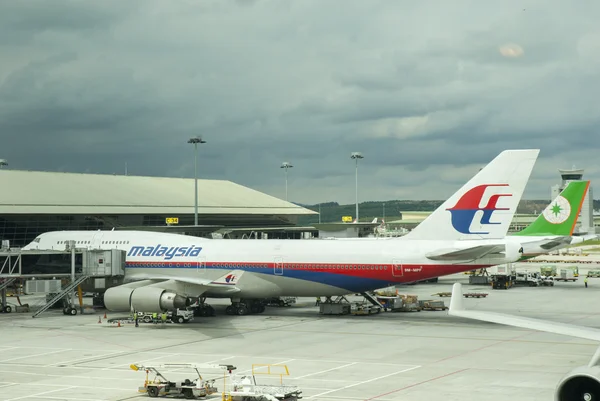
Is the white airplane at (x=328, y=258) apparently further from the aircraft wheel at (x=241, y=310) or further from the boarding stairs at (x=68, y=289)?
the boarding stairs at (x=68, y=289)

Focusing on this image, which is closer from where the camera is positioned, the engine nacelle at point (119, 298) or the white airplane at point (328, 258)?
the white airplane at point (328, 258)

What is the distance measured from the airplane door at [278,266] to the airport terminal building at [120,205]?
98.9 feet

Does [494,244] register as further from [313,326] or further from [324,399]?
[324,399]

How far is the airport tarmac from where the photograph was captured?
979 inches

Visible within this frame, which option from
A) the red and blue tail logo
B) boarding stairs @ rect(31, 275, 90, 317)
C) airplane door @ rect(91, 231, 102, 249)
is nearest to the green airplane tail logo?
the red and blue tail logo

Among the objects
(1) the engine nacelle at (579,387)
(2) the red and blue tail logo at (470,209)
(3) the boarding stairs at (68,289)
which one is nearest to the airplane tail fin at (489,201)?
(2) the red and blue tail logo at (470,209)

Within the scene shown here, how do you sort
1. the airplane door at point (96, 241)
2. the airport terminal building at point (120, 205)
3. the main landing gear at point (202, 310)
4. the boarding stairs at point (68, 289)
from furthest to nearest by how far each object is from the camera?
the airport terminal building at point (120, 205) < the airplane door at point (96, 241) < the boarding stairs at point (68, 289) < the main landing gear at point (202, 310)

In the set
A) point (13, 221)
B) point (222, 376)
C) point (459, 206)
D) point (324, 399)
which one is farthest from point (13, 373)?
point (13, 221)

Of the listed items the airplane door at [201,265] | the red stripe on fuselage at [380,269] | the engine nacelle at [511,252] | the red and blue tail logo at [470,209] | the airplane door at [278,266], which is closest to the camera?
the engine nacelle at [511,252]

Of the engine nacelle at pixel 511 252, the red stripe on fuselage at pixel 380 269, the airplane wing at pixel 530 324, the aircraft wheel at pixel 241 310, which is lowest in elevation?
the aircraft wheel at pixel 241 310

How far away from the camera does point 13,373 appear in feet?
92.8

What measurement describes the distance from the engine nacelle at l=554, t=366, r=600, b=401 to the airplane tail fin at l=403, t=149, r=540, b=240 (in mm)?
27764

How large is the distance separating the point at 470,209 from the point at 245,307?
16109mm

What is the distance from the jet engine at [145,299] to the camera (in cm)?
4244
